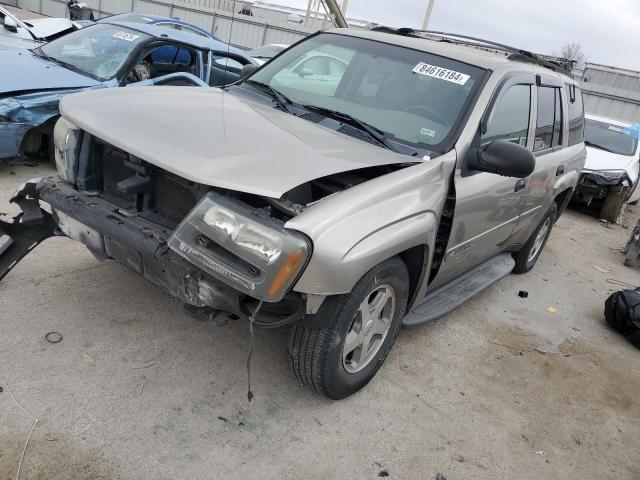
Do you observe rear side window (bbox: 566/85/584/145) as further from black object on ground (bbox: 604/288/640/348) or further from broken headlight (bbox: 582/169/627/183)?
broken headlight (bbox: 582/169/627/183)

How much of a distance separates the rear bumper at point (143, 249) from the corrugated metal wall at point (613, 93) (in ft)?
62.8

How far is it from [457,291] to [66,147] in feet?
8.77

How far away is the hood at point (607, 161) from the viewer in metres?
8.41

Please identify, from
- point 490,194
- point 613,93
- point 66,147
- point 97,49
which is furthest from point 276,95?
point 613,93

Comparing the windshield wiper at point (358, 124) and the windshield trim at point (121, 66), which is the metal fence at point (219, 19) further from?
the windshield wiper at point (358, 124)

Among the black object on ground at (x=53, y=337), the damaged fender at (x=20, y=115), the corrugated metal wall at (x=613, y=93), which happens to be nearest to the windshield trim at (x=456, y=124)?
the black object on ground at (x=53, y=337)

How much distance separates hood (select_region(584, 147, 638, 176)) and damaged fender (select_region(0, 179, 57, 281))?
7.87 m

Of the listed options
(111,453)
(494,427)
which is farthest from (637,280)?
(111,453)

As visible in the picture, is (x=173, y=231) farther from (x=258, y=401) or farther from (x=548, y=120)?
(x=548, y=120)

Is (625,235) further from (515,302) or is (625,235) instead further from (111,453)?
(111,453)

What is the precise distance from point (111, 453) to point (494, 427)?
1996 mm

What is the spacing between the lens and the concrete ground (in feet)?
7.78

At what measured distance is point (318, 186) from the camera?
8.84 ft

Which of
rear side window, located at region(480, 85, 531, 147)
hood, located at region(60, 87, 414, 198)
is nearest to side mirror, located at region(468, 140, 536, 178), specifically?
rear side window, located at region(480, 85, 531, 147)
